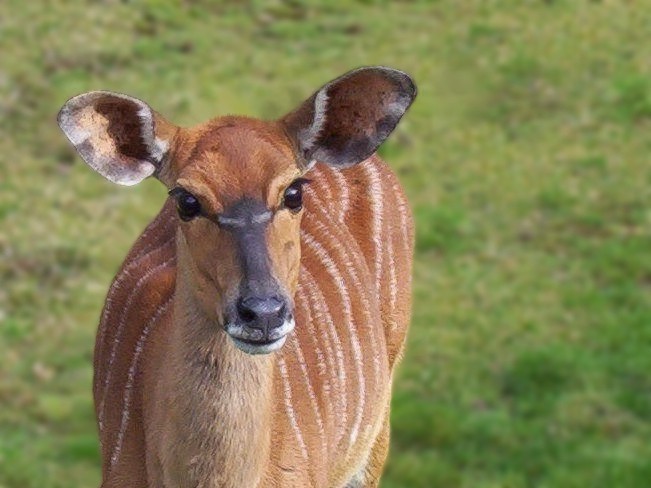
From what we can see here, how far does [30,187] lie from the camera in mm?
9406

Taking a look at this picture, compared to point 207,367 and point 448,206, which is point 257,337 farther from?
point 448,206

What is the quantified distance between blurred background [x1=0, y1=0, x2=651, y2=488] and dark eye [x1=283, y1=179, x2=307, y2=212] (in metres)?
3.54

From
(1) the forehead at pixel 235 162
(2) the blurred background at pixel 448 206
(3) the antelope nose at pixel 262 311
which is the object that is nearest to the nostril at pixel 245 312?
(3) the antelope nose at pixel 262 311

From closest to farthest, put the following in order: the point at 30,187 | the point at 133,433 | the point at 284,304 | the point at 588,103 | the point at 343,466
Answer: the point at 284,304 → the point at 133,433 → the point at 343,466 → the point at 30,187 → the point at 588,103

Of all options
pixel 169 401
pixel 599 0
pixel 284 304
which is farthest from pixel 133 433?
pixel 599 0

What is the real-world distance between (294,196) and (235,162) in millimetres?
188

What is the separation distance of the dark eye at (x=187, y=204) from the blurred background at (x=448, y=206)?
3.49m

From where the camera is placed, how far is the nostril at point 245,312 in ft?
11.7

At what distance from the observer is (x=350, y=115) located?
4.13 meters

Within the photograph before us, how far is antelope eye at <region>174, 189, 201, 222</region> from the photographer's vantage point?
3775 mm

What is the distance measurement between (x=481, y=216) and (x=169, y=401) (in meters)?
5.96

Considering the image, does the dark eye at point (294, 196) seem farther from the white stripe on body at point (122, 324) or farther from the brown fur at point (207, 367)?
the white stripe on body at point (122, 324)

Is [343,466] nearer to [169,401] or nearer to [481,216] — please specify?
[169,401]

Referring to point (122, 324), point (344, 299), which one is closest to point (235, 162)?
point (122, 324)
